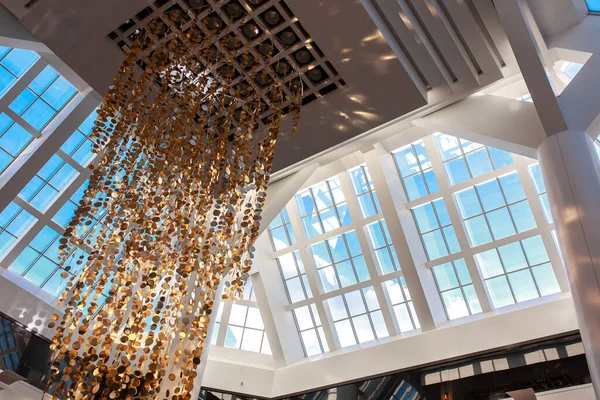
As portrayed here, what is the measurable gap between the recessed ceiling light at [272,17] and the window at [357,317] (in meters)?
6.24

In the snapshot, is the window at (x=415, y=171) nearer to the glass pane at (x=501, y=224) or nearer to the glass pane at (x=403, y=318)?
the glass pane at (x=501, y=224)

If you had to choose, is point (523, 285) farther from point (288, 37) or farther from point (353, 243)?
point (288, 37)

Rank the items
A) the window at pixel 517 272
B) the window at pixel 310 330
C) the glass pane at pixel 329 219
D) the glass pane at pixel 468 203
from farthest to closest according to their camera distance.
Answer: the window at pixel 310 330 < the glass pane at pixel 329 219 < the glass pane at pixel 468 203 < the window at pixel 517 272

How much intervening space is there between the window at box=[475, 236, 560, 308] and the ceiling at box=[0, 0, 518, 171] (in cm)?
365

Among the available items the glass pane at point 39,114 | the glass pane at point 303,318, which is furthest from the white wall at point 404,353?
the glass pane at point 39,114

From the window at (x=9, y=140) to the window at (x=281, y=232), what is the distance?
4889 mm

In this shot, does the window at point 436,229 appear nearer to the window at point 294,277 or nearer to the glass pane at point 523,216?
the glass pane at point 523,216

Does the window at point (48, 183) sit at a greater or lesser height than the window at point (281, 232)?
lesser

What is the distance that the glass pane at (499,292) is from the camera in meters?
9.55

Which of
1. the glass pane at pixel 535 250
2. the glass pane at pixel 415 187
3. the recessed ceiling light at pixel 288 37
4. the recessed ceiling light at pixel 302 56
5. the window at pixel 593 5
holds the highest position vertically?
the glass pane at pixel 415 187

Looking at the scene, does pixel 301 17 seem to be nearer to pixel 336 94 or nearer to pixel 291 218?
pixel 336 94

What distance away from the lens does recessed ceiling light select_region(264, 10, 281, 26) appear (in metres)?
5.79

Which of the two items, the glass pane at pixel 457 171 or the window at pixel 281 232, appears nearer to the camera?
the glass pane at pixel 457 171

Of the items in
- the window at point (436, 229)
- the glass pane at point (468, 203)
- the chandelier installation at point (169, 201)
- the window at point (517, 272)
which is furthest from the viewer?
the window at point (436, 229)
